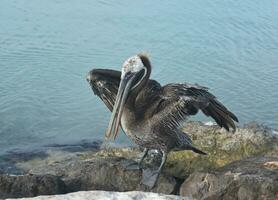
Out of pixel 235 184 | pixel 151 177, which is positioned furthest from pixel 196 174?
pixel 151 177

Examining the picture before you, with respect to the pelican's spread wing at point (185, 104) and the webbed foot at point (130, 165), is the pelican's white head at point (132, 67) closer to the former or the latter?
the pelican's spread wing at point (185, 104)

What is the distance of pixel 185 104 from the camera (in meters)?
6.40

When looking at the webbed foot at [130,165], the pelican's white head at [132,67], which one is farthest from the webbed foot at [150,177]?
the pelican's white head at [132,67]

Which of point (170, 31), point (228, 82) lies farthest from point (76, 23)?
point (228, 82)

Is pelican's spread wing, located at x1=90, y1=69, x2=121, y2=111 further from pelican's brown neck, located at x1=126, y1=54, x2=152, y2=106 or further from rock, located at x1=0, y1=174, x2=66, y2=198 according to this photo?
rock, located at x1=0, y1=174, x2=66, y2=198

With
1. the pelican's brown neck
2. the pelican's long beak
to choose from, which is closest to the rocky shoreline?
the pelican's long beak

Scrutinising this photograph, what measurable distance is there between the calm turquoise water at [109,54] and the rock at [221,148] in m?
2.82

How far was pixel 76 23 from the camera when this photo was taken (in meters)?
16.1

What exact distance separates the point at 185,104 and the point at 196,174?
81 cm

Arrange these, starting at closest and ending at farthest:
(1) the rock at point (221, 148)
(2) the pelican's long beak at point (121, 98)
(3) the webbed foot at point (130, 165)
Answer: (2) the pelican's long beak at point (121, 98) → (3) the webbed foot at point (130, 165) → (1) the rock at point (221, 148)

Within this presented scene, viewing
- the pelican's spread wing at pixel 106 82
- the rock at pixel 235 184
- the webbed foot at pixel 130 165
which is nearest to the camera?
the rock at pixel 235 184

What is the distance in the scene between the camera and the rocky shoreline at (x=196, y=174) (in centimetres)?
581

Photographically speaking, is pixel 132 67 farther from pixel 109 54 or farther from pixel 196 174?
pixel 109 54

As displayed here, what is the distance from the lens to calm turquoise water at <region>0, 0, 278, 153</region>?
456 inches
